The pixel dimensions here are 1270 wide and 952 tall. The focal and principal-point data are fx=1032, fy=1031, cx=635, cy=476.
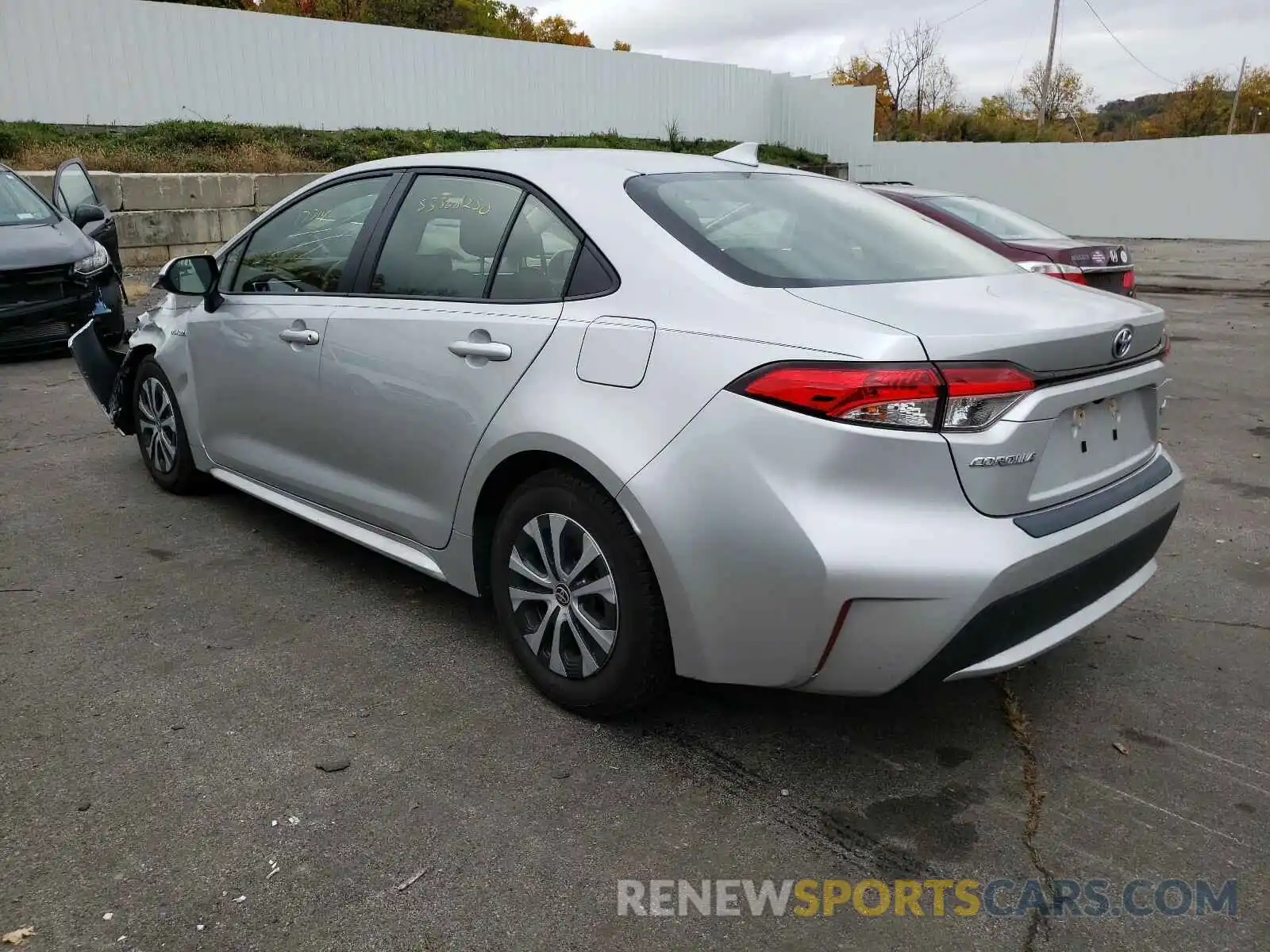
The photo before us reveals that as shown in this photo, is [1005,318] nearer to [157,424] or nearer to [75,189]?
[157,424]

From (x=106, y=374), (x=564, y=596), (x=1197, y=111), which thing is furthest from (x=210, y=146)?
(x=1197, y=111)

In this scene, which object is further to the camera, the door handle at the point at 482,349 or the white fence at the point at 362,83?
the white fence at the point at 362,83

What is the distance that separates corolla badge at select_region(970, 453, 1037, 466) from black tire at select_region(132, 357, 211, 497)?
12.2 ft

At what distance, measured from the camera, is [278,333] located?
4008 millimetres

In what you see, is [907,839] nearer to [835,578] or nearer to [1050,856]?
[1050,856]

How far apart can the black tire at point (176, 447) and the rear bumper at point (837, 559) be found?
3.04 meters

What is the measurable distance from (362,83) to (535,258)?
63.5ft

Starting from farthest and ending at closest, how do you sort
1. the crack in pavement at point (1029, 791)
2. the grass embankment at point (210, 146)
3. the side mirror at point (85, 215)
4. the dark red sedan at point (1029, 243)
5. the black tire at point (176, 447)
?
1. the grass embankment at point (210, 146)
2. the side mirror at point (85, 215)
3. the dark red sedan at point (1029, 243)
4. the black tire at point (176, 447)
5. the crack in pavement at point (1029, 791)

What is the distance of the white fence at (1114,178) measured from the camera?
978 inches

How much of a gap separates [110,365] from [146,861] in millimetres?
3772

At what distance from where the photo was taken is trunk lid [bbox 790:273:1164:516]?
243cm

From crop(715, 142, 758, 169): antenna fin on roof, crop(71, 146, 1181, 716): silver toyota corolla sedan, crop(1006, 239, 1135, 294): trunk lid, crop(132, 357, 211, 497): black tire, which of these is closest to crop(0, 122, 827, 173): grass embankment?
crop(1006, 239, 1135, 294): trunk lid

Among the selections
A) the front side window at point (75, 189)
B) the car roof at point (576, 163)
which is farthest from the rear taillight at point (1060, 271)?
the front side window at point (75, 189)

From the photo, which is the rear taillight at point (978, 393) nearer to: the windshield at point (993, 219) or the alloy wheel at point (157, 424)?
the alloy wheel at point (157, 424)
